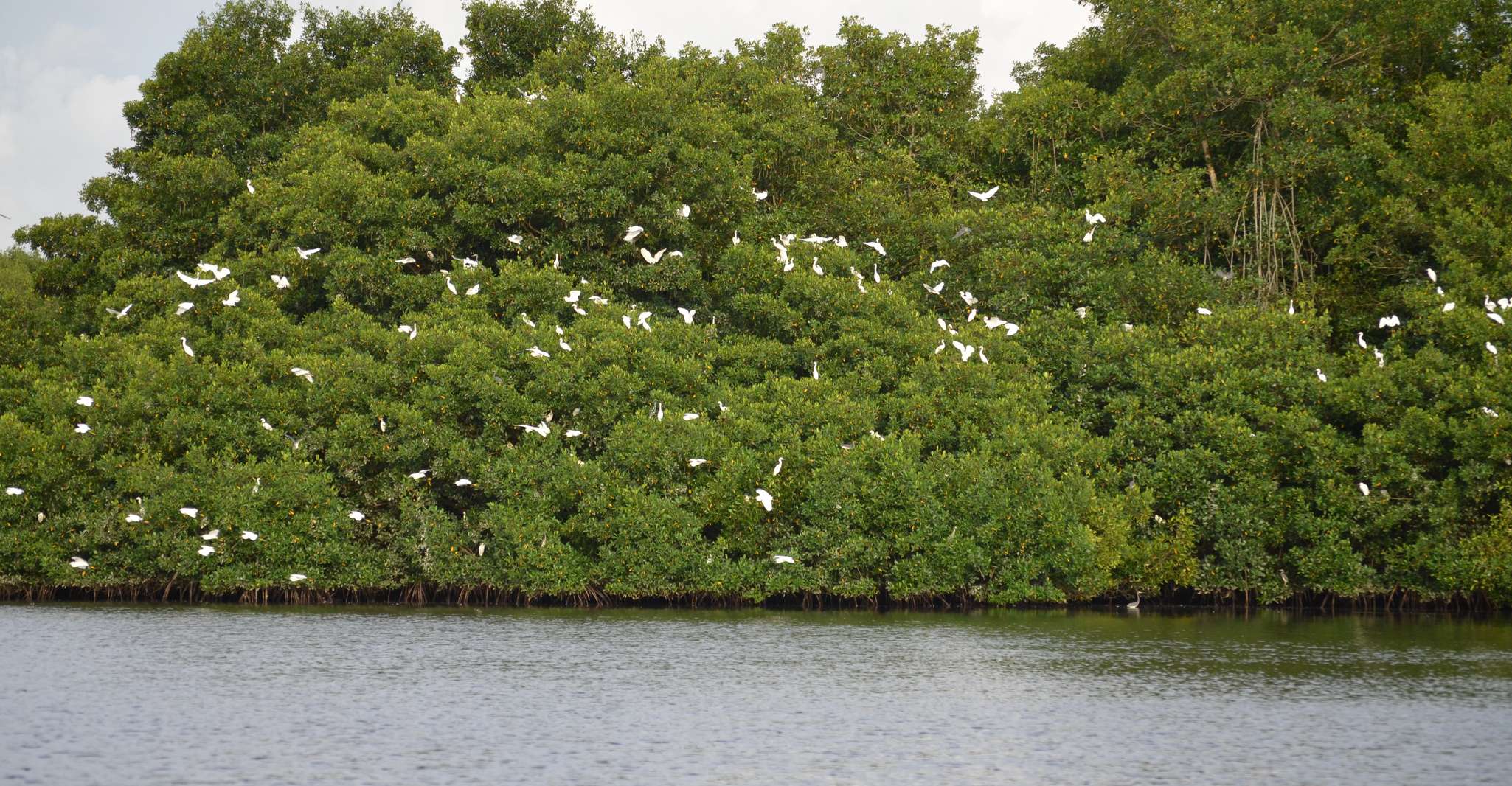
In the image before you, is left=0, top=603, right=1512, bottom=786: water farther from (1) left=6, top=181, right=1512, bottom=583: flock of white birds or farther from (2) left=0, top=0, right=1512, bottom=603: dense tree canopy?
(1) left=6, top=181, right=1512, bottom=583: flock of white birds

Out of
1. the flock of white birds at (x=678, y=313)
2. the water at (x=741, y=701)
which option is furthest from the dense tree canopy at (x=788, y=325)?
the water at (x=741, y=701)

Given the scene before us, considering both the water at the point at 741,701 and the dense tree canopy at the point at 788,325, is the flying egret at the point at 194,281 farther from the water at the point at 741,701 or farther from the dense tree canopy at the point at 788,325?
the water at the point at 741,701

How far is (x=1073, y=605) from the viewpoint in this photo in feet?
106

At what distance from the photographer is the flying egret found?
103 ft

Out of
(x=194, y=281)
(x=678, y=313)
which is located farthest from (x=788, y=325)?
(x=194, y=281)

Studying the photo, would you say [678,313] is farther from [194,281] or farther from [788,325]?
[194,281]

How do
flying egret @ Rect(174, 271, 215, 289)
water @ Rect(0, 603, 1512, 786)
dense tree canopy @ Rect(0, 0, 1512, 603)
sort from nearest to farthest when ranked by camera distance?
water @ Rect(0, 603, 1512, 786)
dense tree canopy @ Rect(0, 0, 1512, 603)
flying egret @ Rect(174, 271, 215, 289)

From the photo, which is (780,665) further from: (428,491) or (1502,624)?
(1502,624)

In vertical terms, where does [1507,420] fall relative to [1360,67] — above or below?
below

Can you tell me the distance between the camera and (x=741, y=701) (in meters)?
18.7

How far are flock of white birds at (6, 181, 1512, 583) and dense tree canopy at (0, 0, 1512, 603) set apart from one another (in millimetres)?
184

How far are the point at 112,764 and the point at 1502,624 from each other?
24664mm

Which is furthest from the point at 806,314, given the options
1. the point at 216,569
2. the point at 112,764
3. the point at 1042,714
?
the point at 112,764

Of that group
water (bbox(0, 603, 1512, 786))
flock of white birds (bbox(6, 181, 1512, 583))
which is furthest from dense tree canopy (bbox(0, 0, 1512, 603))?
water (bbox(0, 603, 1512, 786))
